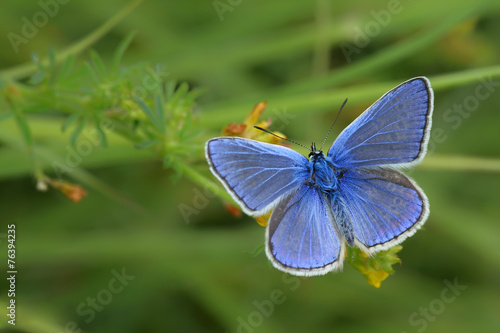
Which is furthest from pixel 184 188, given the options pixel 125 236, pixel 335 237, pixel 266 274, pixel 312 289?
pixel 335 237

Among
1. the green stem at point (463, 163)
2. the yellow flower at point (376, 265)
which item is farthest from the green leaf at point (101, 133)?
the green stem at point (463, 163)

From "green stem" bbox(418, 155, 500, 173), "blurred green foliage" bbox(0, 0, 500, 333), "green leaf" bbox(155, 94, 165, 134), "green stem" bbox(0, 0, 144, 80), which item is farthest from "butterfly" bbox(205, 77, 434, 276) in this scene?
"blurred green foliage" bbox(0, 0, 500, 333)

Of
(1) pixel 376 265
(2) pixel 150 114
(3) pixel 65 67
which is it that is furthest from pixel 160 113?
(1) pixel 376 265

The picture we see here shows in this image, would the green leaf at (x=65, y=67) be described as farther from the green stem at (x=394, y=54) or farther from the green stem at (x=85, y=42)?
the green stem at (x=394, y=54)

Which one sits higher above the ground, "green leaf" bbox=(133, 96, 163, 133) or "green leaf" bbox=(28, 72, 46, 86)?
"green leaf" bbox=(28, 72, 46, 86)

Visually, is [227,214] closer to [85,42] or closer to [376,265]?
[85,42]

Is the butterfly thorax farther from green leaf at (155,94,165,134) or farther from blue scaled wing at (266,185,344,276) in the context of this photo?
green leaf at (155,94,165,134)
